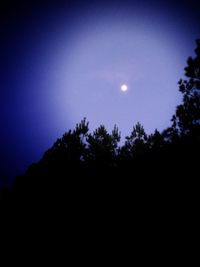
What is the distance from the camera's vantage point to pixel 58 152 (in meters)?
15.1

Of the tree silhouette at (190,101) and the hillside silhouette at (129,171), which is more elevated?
the tree silhouette at (190,101)

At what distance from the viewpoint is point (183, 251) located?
5652mm

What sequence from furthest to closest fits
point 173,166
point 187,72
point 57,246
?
1. point 187,72
2. point 173,166
3. point 57,246

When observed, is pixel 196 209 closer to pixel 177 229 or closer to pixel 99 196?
pixel 177 229

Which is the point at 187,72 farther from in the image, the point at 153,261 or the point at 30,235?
the point at 30,235

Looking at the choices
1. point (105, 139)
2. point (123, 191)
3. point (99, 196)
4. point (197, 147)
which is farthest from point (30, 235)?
point (105, 139)

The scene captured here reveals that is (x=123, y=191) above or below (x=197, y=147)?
below

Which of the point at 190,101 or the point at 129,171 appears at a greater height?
the point at 190,101

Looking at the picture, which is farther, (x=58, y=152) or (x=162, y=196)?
(x=58, y=152)

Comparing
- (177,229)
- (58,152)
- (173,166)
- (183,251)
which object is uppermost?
(58,152)

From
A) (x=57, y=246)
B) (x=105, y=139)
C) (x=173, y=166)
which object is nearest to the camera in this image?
(x=57, y=246)

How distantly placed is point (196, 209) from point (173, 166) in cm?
215

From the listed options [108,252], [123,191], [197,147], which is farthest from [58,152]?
[197,147]

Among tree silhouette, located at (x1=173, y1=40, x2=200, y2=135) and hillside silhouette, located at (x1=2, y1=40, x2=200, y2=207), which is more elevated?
tree silhouette, located at (x1=173, y1=40, x2=200, y2=135)
